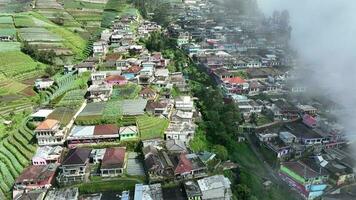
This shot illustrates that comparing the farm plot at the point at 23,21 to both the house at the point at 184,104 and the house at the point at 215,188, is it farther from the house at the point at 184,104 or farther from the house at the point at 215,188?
the house at the point at 215,188

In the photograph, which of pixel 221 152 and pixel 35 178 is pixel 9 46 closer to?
pixel 35 178

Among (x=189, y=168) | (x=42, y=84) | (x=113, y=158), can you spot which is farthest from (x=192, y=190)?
(x=42, y=84)

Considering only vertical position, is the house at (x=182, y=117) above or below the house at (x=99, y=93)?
below

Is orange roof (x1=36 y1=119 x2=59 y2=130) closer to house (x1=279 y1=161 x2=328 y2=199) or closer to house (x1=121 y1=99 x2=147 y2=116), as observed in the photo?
house (x1=121 y1=99 x2=147 y2=116)

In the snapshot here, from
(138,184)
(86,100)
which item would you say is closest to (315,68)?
(86,100)

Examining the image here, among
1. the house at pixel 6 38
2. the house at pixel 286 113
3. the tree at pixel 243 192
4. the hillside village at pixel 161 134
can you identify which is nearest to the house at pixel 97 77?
the hillside village at pixel 161 134

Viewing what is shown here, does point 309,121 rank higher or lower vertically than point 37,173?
higher
